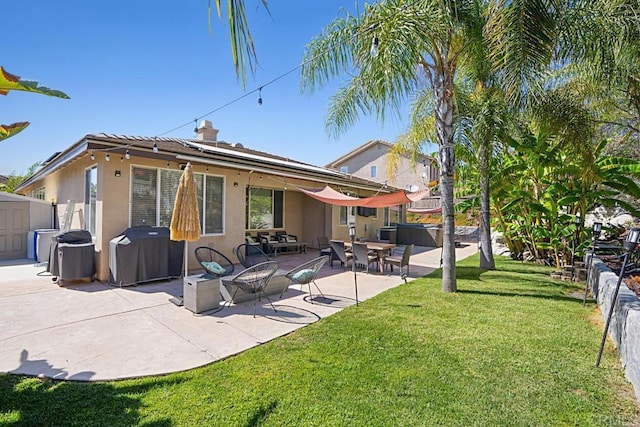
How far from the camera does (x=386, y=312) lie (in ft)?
21.3

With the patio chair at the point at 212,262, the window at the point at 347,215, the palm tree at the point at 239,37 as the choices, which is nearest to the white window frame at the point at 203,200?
the patio chair at the point at 212,262

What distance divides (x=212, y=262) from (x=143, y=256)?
6.19 feet

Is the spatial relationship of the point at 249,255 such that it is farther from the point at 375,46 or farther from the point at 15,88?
the point at 15,88

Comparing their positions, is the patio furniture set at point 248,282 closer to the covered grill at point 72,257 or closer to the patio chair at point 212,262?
the patio chair at point 212,262

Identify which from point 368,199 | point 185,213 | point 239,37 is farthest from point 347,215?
point 239,37

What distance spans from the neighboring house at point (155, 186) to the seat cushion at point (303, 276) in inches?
176

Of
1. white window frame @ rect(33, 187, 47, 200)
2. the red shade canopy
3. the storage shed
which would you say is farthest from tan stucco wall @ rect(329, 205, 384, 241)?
white window frame @ rect(33, 187, 47, 200)

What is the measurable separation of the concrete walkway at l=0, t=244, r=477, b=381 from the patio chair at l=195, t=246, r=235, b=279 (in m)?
0.98

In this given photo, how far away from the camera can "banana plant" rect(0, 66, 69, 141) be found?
183 centimetres

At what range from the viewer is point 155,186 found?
31.1 ft

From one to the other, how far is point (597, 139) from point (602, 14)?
8050 mm

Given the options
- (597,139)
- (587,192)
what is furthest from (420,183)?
(587,192)

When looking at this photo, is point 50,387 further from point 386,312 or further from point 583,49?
point 583,49

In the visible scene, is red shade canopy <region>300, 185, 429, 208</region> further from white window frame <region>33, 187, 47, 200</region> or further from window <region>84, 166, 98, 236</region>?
white window frame <region>33, 187, 47, 200</region>
